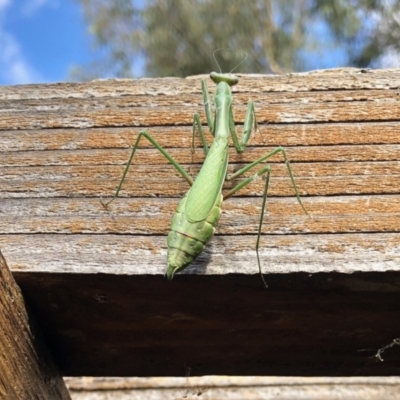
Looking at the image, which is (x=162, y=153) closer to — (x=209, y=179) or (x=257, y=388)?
(x=209, y=179)

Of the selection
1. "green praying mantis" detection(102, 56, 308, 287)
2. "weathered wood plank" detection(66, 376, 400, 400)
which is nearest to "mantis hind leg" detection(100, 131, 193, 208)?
"green praying mantis" detection(102, 56, 308, 287)

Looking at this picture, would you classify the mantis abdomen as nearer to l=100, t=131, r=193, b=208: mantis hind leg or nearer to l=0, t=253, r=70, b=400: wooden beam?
l=100, t=131, r=193, b=208: mantis hind leg

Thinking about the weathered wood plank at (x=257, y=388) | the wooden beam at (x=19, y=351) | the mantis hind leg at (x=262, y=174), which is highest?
the mantis hind leg at (x=262, y=174)

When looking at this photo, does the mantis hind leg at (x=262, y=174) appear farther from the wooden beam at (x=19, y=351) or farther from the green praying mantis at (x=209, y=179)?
Result: the wooden beam at (x=19, y=351)

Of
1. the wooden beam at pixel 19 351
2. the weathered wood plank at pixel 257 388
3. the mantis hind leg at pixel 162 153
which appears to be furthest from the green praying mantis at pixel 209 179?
the weathered wood plank at pixel 257 388

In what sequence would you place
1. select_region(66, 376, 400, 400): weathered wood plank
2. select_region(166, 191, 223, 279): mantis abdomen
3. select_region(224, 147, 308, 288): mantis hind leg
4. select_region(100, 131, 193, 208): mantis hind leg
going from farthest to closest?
select_region(66, 376, 400, 400): weathered wood plank → select_region(100, 131, 193, 208): mantis hind leg → select_region(224, 147, 308, 288): mantis hind leg → select_region(166, 191, 223, 279): mantis abdomen
